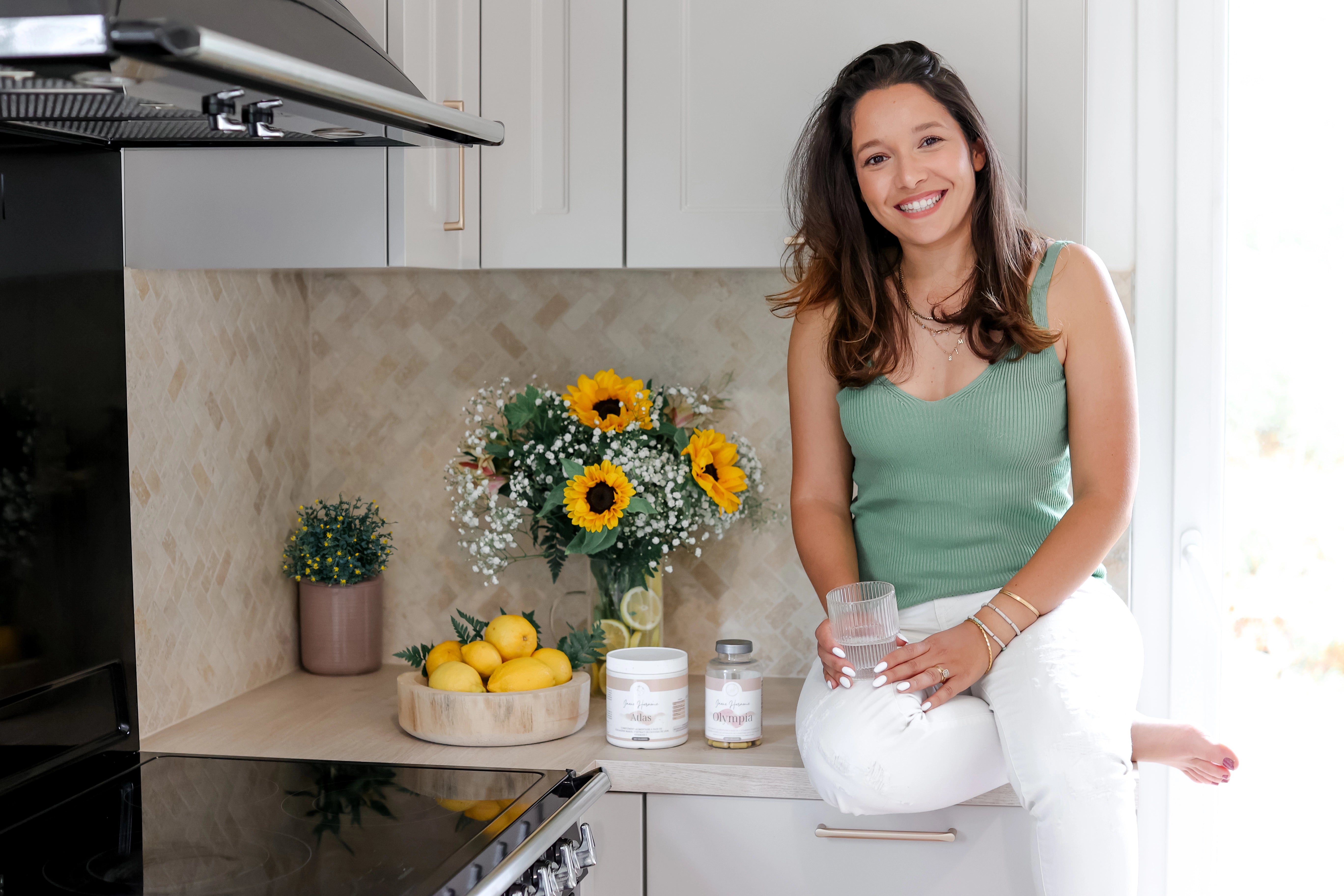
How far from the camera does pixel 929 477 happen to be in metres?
1.53

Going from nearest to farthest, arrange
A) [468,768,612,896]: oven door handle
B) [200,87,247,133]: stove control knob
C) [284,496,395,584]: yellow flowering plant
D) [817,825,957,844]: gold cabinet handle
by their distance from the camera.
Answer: [200,87,247,133]: stove control knob, [468,768,612,896]: oven door handle, [817,825,957,844]: gold cabinet handle, [284,496,395,584]: yellow flowering plant

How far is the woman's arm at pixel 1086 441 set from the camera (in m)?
1.42

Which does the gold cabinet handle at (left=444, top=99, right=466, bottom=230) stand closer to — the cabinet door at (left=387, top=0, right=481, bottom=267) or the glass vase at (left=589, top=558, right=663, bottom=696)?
the cabinet door at (left=387, top=0, right=481, bottom=267)

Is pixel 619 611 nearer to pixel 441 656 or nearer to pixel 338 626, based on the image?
pixel 441 656

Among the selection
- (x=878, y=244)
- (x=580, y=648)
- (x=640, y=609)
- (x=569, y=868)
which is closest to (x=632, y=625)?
(x=640, y=609)

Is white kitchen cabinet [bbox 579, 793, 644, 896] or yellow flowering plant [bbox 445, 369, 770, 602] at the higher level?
yellow flowering plant [bbox 445, 369, 770, 602]

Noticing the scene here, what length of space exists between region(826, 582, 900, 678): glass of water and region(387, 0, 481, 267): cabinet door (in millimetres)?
697

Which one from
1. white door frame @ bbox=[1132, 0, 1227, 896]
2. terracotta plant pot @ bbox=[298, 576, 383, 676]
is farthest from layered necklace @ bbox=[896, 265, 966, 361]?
terracotta plant pot @ bbox=[298, 576, 383, 676]

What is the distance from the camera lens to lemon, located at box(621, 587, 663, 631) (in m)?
1.77

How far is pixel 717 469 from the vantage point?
1.72 m

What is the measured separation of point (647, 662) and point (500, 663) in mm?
218

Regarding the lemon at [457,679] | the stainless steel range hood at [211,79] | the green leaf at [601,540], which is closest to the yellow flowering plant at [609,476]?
the green leaf at [601,540]

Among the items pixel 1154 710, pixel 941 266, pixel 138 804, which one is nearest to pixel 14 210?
pixel 138 804

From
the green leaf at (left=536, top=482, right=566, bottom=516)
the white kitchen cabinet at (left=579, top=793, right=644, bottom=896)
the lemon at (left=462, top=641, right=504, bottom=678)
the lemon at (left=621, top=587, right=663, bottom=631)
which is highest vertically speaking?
the green leaf at (left=536, top=482, right=566, bottom=516)
